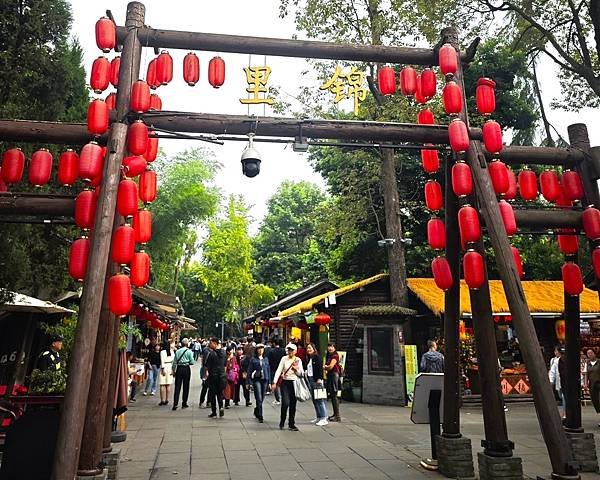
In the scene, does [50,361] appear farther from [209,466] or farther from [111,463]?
[209,466]

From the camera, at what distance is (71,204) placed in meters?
6.56

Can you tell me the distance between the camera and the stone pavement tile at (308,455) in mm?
7785

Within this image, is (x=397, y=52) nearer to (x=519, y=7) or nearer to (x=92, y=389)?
(x=92, y=389)

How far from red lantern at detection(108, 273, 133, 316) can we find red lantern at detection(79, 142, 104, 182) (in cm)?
139

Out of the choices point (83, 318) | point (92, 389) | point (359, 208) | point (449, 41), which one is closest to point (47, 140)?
point (83, 318)

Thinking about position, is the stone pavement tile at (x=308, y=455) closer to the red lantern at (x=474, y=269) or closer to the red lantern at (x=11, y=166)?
the red lantern at (x=474, y=269)

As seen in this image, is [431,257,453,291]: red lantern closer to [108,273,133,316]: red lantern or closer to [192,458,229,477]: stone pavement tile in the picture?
[192,458,229,477]: stone pavement tile

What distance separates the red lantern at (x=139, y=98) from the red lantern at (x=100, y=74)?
0.54 m

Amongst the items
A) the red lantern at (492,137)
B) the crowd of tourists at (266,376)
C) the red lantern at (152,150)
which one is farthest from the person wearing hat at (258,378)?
the red lantern at (492,137)

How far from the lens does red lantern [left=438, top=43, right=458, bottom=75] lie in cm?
721

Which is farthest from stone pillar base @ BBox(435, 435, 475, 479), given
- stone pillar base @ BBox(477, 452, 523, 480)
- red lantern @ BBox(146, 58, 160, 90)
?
red lantern @ BBox(146, 58, 160, 90)

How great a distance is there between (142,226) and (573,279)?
22.1 ft

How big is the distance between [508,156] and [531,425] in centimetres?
731

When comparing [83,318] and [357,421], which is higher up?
[83,318]
